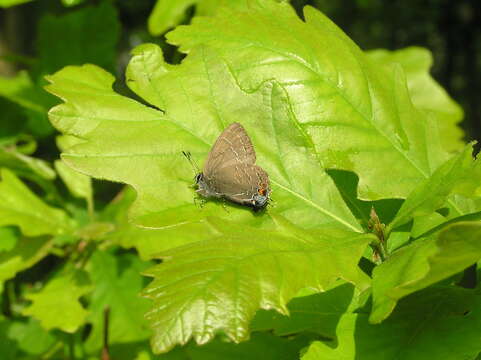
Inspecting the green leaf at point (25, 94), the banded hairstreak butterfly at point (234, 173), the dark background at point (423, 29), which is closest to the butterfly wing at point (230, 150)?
the banded hairstreak butterfly at point (234, 173)

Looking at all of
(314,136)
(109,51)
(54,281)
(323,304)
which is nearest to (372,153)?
(314,136)

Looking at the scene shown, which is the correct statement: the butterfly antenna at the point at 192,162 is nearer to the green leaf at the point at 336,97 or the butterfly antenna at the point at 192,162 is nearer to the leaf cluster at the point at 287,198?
the leaf cluster at the point at 287,198

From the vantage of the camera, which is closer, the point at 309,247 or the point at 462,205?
the point at 309,247

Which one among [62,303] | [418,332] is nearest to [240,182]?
[418,332]

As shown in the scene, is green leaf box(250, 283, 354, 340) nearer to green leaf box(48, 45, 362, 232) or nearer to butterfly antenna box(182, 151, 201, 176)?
green leaf box(48, 45, 362, 232)

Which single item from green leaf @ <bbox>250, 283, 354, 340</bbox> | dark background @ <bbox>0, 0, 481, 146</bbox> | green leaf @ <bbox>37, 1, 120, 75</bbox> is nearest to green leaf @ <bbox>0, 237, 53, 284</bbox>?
green leaf @ <bbox>37, 1, 120, 75</bbox>

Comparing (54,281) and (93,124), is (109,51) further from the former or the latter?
(93,124)
